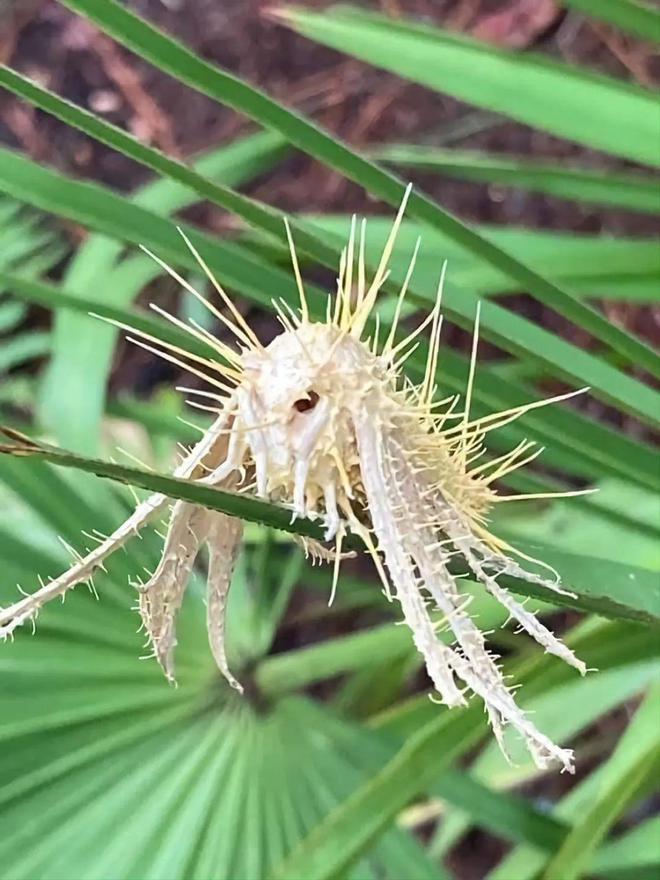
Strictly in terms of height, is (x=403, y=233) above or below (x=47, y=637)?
above

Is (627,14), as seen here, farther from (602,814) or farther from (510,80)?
(602,814)

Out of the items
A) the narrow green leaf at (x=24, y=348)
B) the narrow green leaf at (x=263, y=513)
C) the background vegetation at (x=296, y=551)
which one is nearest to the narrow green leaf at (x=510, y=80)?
the background vegetation at (x=296, y=551)

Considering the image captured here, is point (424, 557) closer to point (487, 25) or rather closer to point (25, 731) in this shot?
point (25, 731)

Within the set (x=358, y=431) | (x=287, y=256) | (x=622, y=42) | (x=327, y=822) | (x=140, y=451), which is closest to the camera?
(x=358, y=431)

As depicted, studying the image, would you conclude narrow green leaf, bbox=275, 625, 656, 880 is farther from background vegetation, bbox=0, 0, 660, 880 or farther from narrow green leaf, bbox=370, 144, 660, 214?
narrow green leaf, bbox=370, 144, 660, 214

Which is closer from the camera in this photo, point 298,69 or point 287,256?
point 287,256

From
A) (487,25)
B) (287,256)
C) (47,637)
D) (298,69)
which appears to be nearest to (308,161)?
(298,69)

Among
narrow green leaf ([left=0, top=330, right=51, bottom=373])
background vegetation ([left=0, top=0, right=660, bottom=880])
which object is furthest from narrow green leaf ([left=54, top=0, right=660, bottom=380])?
narrow green leaf ([left=0, top=330, right=51, bottom=373])

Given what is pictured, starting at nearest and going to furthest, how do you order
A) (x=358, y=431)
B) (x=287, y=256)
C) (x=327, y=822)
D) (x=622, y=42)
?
(x=358, y=431)
(x=327, y=822)
(x=287, y=256)
(x=622, y=42)
